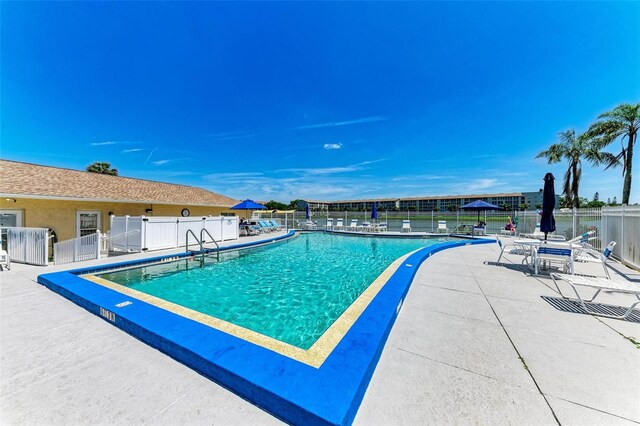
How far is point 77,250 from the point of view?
7.69 meters

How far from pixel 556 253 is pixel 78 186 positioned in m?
18.1

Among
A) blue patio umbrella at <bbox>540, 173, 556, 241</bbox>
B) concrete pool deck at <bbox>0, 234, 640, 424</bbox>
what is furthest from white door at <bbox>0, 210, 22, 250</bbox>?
blue patio umbrella at <bbox>540, 173, 556, 241</bbox>

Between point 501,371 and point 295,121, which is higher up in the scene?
point 295,121

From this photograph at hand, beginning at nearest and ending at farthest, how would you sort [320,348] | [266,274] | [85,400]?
[85,400] → [320,348] → [266,274]

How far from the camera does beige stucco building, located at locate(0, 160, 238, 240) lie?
9.04m

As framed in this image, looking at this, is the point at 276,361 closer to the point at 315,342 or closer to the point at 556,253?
the point at 315,342

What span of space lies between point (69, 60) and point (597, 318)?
22005mm

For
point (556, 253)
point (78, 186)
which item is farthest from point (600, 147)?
point (78, 186)

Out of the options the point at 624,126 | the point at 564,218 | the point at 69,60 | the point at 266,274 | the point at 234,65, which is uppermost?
the point at 234,65

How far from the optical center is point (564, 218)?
12.9m

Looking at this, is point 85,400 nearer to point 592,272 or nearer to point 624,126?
point 592,272

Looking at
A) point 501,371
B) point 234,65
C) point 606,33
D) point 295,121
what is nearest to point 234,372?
point 501,371

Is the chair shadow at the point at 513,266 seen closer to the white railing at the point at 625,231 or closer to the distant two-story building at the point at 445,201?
the white railing at the point at 625,231

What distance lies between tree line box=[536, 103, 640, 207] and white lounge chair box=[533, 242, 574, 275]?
1443cm
